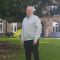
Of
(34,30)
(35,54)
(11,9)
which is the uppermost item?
(11,9)

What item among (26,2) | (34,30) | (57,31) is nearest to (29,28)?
(34,30)

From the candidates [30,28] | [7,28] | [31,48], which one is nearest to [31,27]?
[30,28]

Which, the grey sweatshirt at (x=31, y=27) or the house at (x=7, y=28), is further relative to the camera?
the house at (x=7, y=28)

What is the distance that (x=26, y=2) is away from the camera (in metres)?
21.6

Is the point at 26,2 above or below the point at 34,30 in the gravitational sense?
above

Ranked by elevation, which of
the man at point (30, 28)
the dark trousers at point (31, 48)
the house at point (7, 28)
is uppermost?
the house at point (7, 28)

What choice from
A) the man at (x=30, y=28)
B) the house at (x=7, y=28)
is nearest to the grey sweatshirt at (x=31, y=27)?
the man at (x=30, y=28)

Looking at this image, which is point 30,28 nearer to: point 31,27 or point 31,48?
point 31,27

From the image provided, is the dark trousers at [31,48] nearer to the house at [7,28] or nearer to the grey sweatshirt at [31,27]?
the grey sweatshirt at [31,27]

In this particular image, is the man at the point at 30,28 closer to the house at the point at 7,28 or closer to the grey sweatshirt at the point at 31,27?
the grey sweatshirt at the point at 31,27

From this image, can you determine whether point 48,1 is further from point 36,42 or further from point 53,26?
point 53,26

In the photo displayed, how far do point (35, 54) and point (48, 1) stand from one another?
47.9 ft

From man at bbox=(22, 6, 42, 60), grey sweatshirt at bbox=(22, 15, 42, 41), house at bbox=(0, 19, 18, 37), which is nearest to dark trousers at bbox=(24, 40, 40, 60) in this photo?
man at bbox=(22, 6, 42, 60)

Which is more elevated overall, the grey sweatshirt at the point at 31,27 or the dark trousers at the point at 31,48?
the grey sweatshirt at the point at 31,27
